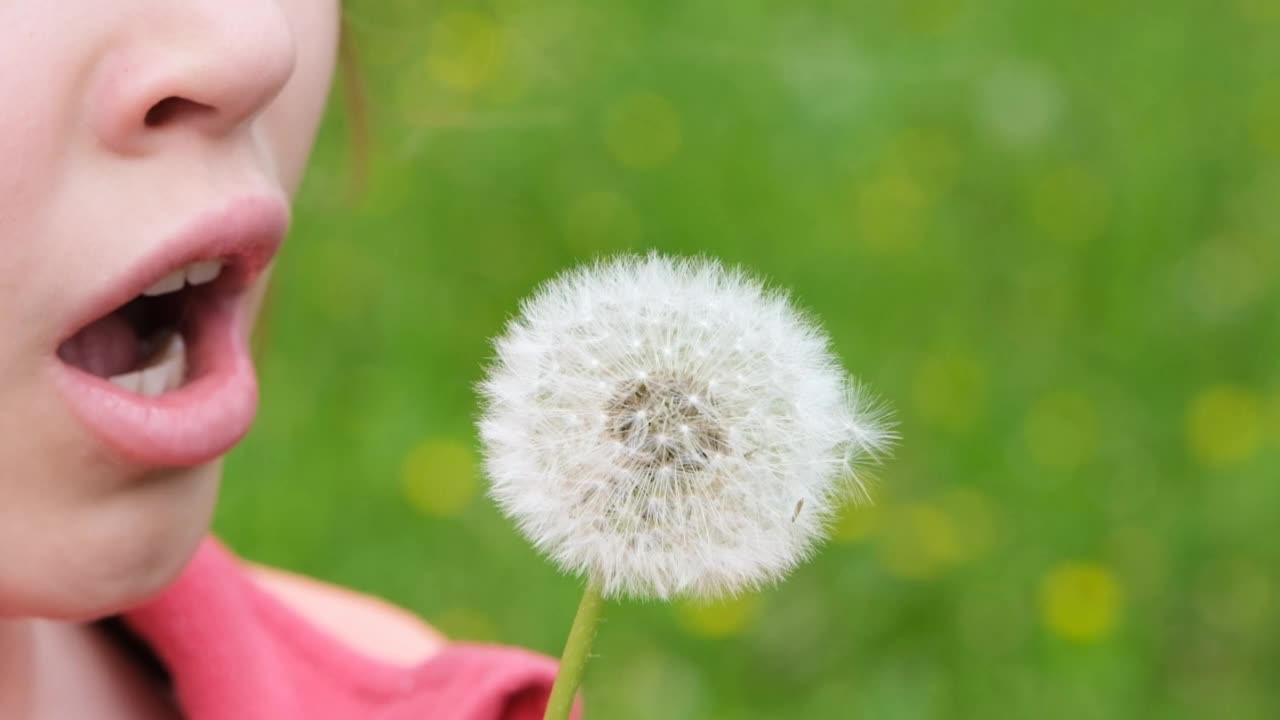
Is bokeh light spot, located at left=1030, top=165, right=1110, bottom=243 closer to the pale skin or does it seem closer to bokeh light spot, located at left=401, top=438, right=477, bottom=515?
bokeh light spot, located at left=401, top=438, right=477, bottom=515

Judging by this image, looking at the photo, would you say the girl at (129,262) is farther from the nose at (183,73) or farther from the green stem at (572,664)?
the green stem at (572,664)

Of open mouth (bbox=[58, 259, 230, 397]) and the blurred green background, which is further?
the blurred green background

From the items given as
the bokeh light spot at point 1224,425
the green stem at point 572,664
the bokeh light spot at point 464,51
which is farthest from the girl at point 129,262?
the bokeh light spot at point 464,51

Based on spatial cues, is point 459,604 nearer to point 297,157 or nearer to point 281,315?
point 281,315

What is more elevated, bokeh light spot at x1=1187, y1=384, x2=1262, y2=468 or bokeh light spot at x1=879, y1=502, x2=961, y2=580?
bokeh light spot at x1=1187, y1=384, x2=1262, y2=468

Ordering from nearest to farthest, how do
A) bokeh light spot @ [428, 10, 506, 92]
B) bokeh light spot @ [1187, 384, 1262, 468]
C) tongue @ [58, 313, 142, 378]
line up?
tongue @ [58, 313, 142, 378] → bokeh light spot @ [1187, 384, 1262, 468] → bokeh light spot @ [428, 10, 506, 92]

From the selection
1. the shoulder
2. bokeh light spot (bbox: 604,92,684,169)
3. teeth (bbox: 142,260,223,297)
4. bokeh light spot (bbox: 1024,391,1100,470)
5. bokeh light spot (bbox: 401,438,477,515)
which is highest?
bokeh light spot (bbox: 604,92,684,169)

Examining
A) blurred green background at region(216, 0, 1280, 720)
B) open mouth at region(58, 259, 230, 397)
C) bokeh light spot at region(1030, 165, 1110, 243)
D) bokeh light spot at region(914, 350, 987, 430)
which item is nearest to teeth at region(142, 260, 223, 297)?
open mouth at region(58, 259, 230, 397)
